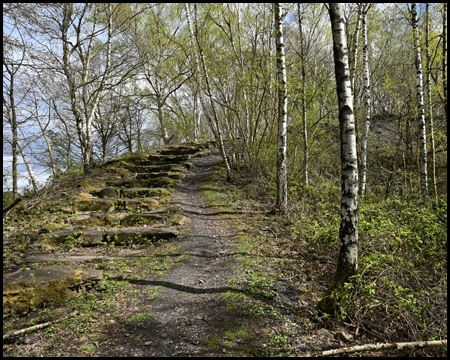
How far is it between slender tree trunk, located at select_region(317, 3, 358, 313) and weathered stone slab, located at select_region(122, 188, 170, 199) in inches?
280

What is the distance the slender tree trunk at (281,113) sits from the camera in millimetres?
7211

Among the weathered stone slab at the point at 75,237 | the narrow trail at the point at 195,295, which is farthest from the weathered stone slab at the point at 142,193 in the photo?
the weathered stone slab at the point at 75,237

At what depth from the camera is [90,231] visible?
610 cm

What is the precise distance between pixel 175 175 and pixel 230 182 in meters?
2.73

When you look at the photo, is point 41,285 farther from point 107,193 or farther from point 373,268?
point 107,193

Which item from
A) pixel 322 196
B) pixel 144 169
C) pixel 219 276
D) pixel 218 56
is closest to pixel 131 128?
pixel 144 169

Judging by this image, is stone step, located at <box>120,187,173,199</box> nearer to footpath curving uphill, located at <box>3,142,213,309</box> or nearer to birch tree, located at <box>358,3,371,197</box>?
footpath curving uphill, located at <box>3,142,213,309</box>

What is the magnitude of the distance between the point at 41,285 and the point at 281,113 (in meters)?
7.07

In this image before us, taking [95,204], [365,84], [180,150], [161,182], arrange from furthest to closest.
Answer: [180,150] → [161,182] → [365,84] → [95,204]

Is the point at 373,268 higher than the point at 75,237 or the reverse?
the reverse

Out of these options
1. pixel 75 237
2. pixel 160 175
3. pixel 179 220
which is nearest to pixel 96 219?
pixel 75 237

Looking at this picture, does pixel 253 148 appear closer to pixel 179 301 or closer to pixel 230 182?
pixel 230 182

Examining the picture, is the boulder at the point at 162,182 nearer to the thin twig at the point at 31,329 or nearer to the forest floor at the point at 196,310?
the forest floor at the point at 196,310

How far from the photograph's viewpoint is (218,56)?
37.2ft
